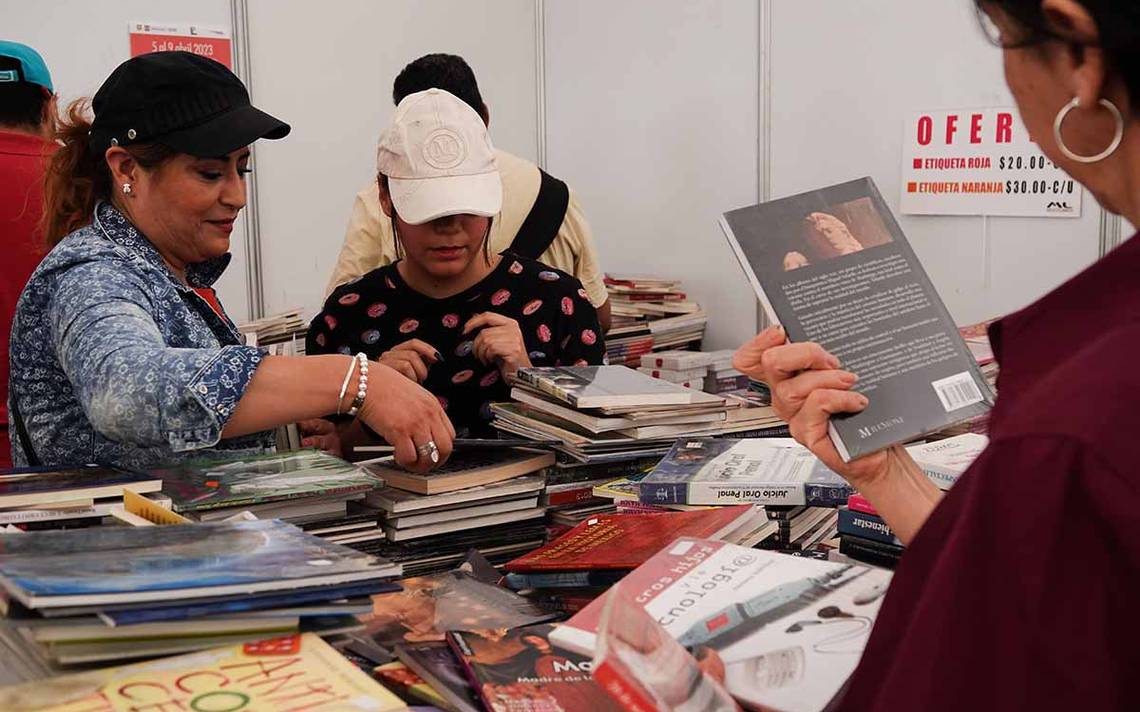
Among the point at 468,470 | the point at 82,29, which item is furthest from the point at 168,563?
the point at 82,29

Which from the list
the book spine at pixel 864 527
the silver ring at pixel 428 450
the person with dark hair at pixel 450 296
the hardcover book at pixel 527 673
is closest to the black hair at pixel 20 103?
the person with dark hair at pixel 450 296

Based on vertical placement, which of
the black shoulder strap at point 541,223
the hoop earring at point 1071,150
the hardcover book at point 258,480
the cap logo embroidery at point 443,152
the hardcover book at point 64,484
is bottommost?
the hardcover book at point 258,480

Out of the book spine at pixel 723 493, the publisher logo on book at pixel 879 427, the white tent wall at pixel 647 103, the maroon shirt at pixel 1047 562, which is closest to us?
the maroon shirt at pixel 1047 562

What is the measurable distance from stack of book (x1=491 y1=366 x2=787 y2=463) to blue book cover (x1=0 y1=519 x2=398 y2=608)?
0.69m

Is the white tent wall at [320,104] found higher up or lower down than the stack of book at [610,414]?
higher up

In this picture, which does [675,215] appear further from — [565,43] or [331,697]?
[331,697]

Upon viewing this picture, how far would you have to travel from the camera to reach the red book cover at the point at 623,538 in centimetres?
142

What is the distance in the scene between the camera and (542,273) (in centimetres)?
250

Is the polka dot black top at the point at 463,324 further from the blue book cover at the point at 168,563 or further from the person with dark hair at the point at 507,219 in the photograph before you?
the blue book cover at the point at 168,563

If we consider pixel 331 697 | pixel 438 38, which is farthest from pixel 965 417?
pixel 438 38

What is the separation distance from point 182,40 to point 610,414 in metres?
2.77

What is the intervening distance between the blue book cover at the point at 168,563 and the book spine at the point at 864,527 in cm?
64

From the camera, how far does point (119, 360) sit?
4.96 feet

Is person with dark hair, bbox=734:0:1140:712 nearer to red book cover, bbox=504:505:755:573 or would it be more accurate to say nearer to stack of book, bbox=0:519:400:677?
stack of book, bbox=0:519:400:677
